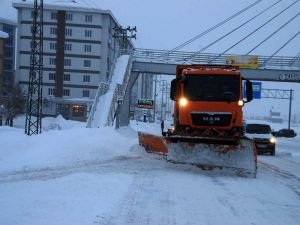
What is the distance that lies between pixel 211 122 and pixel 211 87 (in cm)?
110

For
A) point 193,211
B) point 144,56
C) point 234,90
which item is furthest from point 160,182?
point 144,56

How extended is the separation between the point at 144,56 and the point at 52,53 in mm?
60299

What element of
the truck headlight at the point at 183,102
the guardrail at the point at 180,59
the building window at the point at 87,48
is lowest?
the truck headlight at the point at 183,102

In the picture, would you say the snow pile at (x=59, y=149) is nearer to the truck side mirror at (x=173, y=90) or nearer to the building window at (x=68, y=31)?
the truck side mirror at (x=173, y=90)

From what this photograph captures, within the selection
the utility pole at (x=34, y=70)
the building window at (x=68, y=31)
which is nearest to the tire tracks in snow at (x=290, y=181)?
the utility pole at (x=34, y=70)

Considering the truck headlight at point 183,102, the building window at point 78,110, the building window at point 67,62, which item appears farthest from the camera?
the building window at point 67,62

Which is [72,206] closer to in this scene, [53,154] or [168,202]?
[168,202]

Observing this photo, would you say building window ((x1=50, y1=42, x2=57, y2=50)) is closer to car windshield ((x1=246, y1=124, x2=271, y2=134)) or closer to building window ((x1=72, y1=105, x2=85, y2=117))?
building window ((x1=72, y1=105, x2=85, y2=117))

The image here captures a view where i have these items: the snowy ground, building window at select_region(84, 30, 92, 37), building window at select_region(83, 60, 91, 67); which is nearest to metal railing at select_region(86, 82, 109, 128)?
the snowy ground

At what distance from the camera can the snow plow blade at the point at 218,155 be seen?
1503cm

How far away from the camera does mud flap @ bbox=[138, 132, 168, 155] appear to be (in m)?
19.6

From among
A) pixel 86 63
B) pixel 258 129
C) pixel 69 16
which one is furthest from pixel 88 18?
pixel 258 129

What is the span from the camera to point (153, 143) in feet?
68.5

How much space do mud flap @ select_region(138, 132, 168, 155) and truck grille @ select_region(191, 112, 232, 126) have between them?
310 centimetres
